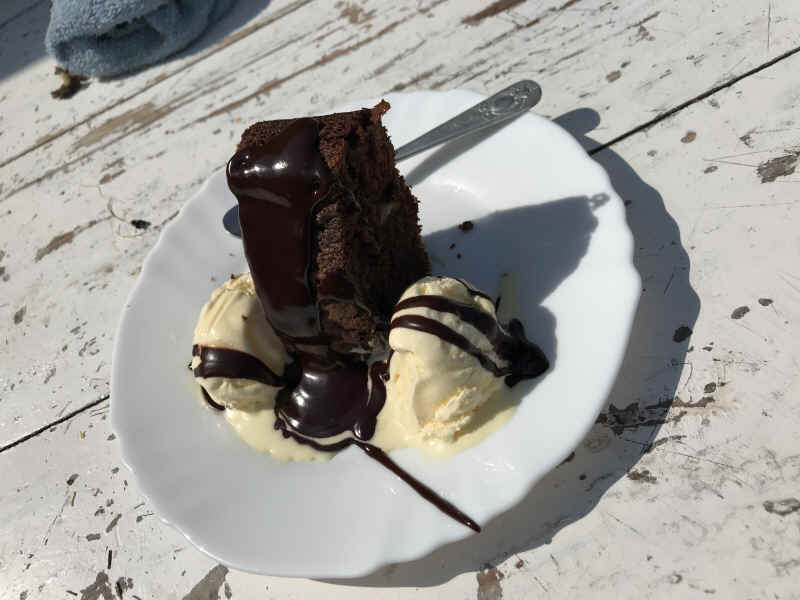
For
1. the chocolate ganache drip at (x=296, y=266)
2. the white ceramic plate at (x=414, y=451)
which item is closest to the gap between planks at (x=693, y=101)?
the white ceramic plate at (x=414, y=451)

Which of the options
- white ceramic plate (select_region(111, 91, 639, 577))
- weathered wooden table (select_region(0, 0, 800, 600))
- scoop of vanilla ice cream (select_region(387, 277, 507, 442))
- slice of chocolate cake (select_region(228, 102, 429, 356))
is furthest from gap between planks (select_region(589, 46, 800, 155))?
scoop of vanilla ice cream (select_region(387, 277, 507, 442))

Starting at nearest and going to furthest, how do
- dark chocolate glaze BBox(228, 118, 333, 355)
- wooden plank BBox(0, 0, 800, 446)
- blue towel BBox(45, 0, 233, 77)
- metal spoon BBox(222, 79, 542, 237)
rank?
1. dark chocolate glaze BBox(228, 118, 333, 355)
2. metal spoon BBox(222, 79, 542, 237)
3. wooden plank BBox(0, 0, 800, 446)
4. blue towel BBox(45, 0, 233, 77)

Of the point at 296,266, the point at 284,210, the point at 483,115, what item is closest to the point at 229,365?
the point at 296,266

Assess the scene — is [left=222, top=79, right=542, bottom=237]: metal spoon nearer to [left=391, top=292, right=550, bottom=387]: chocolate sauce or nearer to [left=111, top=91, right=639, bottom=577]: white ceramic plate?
[left=111, top=91, right=639, bottom=577]: white ceramic plate

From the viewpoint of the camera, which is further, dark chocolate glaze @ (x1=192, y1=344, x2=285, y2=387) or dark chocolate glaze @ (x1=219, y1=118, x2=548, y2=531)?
dark chocolate glaze @ (x1=192, y1=344, x2=285, y2=387)

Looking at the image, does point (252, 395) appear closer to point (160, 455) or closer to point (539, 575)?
point (160, 455)
